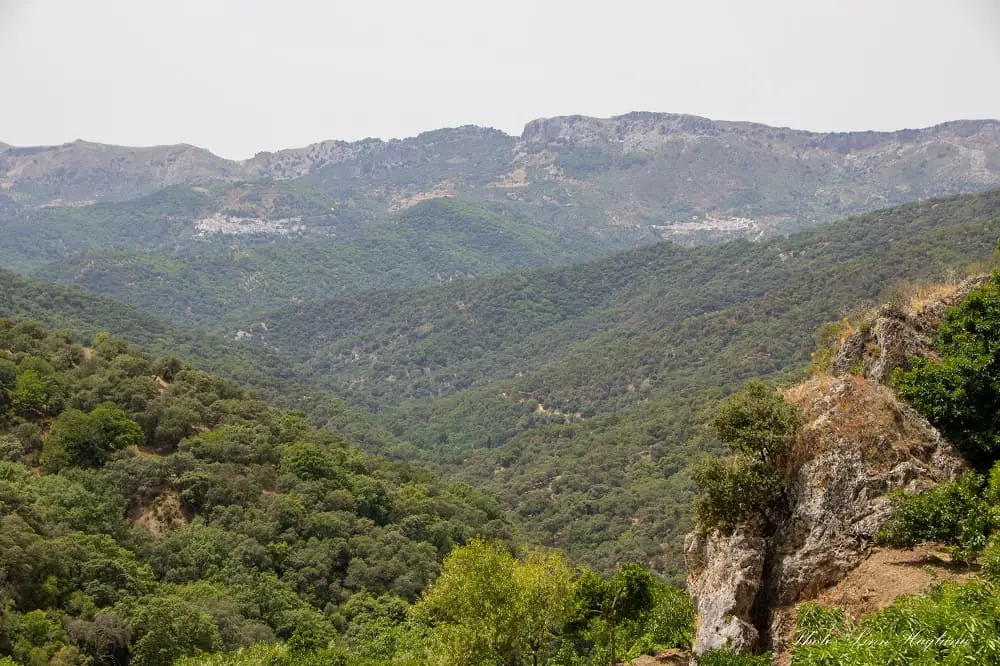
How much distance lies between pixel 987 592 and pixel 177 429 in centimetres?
4783

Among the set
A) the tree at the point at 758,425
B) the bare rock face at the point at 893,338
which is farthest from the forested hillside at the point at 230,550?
the bare rock face at the point at 893,338

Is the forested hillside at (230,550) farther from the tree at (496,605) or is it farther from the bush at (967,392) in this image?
the bush at (967,392)

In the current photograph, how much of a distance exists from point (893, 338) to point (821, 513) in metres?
7.58

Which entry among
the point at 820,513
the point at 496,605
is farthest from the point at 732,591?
the point at 496,605

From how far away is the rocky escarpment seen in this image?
18984mm

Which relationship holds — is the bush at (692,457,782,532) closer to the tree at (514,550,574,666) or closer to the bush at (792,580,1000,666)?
the bush at (792,580,1000,666)

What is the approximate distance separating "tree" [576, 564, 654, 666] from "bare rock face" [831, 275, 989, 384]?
10610 millimetres

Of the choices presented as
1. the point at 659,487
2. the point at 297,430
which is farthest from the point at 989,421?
the point at 659,487

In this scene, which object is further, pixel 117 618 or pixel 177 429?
pixel 177 429

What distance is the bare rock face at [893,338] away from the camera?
23344mm

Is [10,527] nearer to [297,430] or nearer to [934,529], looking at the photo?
[297,430]

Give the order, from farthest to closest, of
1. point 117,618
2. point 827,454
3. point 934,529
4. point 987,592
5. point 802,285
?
point 802,285 < point 117,618 < point 827,454 < point 934,529 < point 987,592

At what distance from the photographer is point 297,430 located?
62.0 meters

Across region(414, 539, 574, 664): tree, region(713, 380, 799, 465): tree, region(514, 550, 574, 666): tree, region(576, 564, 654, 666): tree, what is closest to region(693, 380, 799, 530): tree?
region(713, 380, 799, 465): tree
